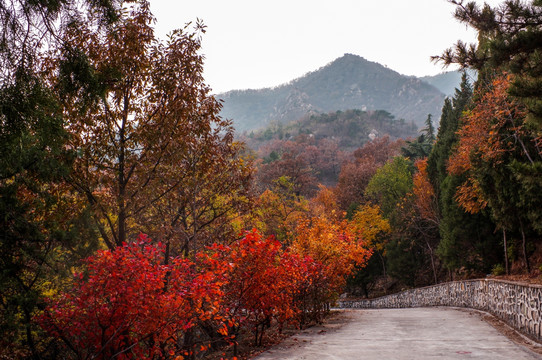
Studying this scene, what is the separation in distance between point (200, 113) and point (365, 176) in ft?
121

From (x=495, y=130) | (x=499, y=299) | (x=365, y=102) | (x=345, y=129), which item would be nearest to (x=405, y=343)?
(x=499, y=299)

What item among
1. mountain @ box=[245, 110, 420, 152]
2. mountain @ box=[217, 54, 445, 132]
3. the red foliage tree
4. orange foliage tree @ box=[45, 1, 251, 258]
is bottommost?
the red foliage tree

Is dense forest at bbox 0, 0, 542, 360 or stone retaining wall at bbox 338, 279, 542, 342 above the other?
dense forest at bbox 0, 0, 542, 360

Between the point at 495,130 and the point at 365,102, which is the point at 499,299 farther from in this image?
the point at 365,102

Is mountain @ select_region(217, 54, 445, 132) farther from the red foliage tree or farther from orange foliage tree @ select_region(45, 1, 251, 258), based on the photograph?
the red foliage tree

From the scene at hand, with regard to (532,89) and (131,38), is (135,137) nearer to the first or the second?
(131,38)

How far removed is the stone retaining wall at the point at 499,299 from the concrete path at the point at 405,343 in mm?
578

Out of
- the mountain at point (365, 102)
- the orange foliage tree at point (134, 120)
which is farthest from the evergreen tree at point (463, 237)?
the mountain at point (365, 102)

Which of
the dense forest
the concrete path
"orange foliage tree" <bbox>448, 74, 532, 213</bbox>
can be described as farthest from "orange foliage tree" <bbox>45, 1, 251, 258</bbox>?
"orange foliage tree" <bbox>448, 74, 532, 213</bbox>

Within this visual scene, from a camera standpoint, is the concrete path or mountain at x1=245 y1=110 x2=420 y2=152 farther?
mountain at x1=245 y1=110 x2=420 y2=152

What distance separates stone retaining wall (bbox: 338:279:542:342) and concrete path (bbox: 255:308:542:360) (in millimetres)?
578

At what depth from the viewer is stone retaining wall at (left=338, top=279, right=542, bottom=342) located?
7738 millimetres

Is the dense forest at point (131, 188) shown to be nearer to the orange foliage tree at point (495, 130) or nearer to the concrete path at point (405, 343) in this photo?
the concrete path at point (405, 343)

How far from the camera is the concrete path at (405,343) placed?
250 inches
